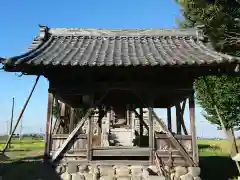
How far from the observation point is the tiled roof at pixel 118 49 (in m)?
6.32

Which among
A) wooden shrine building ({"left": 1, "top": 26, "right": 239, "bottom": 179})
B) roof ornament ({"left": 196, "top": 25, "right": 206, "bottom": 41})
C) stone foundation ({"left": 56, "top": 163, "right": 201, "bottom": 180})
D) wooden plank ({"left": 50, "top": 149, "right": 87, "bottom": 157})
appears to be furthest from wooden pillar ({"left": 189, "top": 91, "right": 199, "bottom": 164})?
wooden plank ({"left": 50, "top": 149, "right": 87, "bottom": 157})

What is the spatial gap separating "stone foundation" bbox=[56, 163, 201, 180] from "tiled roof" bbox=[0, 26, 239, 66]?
101 inches

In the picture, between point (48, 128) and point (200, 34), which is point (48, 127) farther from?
point (200, 34)

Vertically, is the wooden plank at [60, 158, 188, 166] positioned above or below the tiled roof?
below

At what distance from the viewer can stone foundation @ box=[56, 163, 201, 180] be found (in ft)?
22.0

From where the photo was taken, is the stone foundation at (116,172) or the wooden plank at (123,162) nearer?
the stone foundation at (116,172)

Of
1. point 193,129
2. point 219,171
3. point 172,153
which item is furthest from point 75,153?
point 219,171

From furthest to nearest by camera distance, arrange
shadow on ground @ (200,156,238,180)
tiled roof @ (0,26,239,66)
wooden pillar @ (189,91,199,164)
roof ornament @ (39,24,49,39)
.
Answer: shadow on ground @ (200,156,238,180) → roof ornament @ (39,24,49,39) → wooden pillar @ (189,91,199,164) → tiled roof @ (0,26,239,66)

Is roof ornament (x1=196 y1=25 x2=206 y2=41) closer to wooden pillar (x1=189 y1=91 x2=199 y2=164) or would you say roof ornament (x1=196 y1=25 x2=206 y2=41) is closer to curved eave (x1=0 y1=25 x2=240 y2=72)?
curved eave (x1=0 y1=25 x2=240 y2=72)

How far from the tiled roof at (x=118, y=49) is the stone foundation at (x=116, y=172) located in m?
2.58

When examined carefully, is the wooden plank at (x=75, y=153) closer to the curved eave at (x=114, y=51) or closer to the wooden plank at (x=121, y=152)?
the wooden plank at (x=121, y=152)

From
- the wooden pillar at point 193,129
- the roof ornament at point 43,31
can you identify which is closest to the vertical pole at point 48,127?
the roof ornament at point 43,31

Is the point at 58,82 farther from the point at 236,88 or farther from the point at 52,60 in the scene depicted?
the point at 236,88

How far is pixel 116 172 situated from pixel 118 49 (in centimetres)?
335
